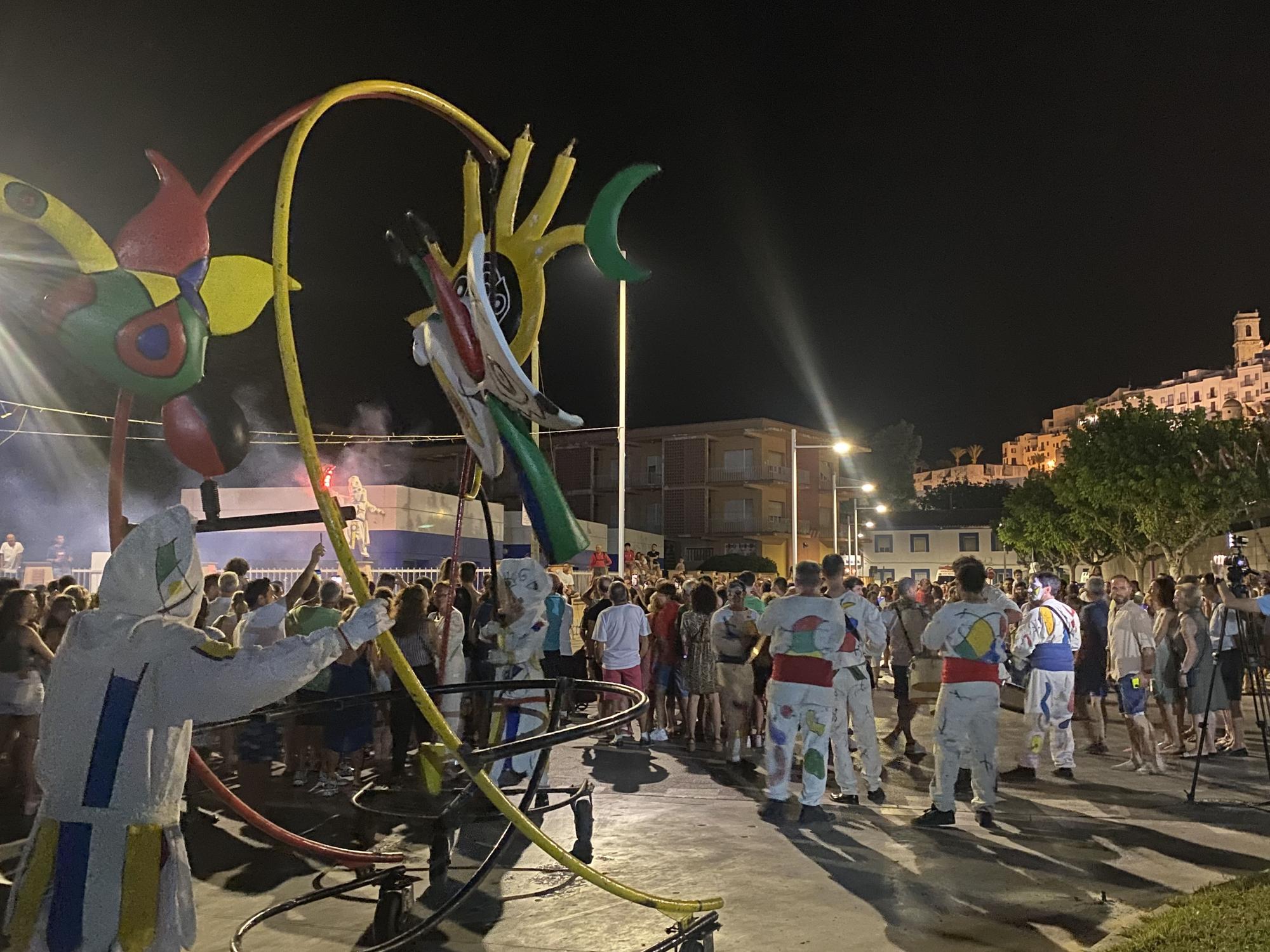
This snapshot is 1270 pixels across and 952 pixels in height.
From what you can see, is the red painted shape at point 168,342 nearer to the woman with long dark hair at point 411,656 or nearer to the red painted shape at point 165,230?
the red painted shape at point 165,230

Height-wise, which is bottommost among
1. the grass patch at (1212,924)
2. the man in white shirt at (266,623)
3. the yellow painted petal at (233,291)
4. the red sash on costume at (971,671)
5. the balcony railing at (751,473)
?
the grass patch at (1212,924)

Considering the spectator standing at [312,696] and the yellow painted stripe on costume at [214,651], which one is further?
the spectator standing at [312,696]

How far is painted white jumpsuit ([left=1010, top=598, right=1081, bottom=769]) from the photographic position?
894 centimetres

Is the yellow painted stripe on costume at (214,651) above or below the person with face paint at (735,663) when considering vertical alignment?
above

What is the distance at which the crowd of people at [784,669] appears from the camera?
738cm

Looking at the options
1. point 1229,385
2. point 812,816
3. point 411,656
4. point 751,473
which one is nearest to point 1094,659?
point 812,816

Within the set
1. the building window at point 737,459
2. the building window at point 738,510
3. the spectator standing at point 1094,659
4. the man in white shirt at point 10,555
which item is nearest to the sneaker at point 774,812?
the spectator standing at point 1094,659

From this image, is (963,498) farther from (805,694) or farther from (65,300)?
(65,300)

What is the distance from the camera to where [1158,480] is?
3133 cm

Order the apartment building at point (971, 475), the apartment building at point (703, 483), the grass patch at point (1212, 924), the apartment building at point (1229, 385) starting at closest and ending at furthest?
the grass patch at point (1212, 924)
the apartment building at point (703, 483)
the apartment building at point (1229, 385)
the apartment building at point (971, 475)

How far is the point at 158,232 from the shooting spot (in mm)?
4152

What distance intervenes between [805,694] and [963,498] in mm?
83708

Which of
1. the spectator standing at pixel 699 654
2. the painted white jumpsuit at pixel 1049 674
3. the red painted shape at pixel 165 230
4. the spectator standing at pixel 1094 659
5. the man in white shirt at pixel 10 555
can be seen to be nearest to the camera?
the red painted shape at pixel 165 230

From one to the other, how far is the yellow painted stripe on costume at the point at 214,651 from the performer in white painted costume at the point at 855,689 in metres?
5.53
